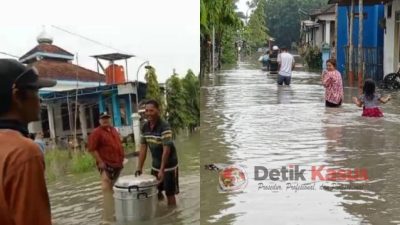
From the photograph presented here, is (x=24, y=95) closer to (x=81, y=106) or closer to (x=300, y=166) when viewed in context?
(x=81, y=106)

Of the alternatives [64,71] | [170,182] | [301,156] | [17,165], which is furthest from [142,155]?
[301,156]

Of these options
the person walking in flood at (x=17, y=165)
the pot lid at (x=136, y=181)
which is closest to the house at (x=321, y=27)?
the pot lid at (x=136, y=181)

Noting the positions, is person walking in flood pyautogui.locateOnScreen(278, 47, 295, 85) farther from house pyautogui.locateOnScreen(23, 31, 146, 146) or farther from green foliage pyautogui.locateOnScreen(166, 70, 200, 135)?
house pyautogui.locateOnScreen(23, 31, 146, 146)

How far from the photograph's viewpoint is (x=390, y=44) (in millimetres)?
16641

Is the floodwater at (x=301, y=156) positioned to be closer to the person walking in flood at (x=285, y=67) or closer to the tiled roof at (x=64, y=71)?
the tiled roof at (x=64, y=71)

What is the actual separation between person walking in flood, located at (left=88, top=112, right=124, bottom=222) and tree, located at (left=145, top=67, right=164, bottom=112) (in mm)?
228

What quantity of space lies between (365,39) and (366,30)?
290 mm

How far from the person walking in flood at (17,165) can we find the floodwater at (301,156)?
285 cm

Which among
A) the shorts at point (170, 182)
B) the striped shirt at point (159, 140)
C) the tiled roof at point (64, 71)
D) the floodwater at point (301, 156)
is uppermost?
the tiled roof at point (64, 71)

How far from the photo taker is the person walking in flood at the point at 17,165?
5.04ft

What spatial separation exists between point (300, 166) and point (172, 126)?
3.19 meters

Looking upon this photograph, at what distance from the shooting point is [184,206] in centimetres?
322

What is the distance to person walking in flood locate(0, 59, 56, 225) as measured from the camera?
60.5 inches

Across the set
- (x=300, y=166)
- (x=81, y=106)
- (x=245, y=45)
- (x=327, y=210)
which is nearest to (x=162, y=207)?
(x=81, y=106)
